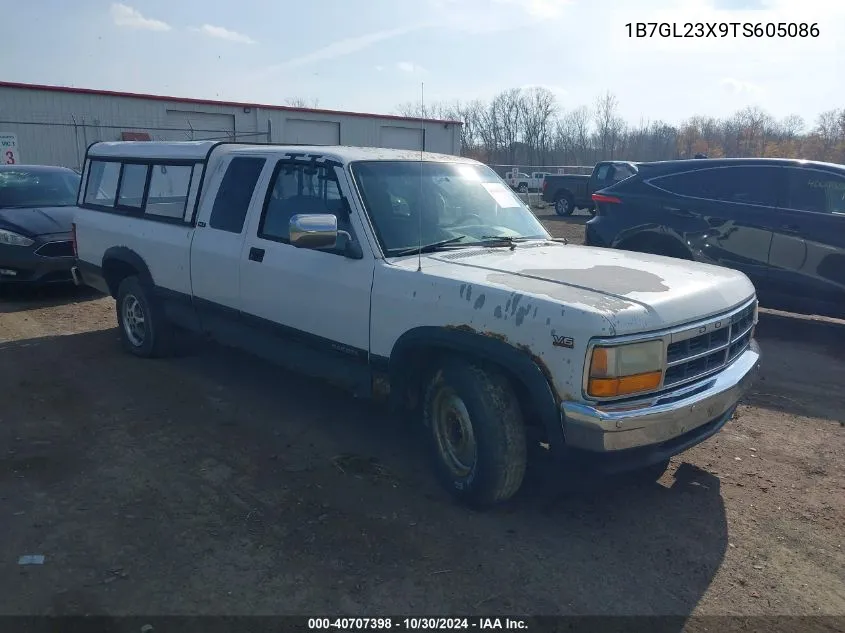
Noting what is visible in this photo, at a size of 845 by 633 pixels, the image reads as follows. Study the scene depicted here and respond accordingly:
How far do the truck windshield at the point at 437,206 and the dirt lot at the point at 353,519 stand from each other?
4.74ft

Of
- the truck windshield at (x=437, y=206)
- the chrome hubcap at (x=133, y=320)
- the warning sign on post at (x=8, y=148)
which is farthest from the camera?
the warning sign on post at (x=8, y=148)

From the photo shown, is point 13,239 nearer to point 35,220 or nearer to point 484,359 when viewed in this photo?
point 35,220

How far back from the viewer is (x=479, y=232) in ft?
15.5

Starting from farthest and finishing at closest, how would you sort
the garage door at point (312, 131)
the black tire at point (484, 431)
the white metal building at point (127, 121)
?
the garage door at point (312, 131) → the white metal building at point (127, 121) → the black tire at point (484, 431)

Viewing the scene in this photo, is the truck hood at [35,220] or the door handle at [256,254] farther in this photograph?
the truck hood at [35,220]

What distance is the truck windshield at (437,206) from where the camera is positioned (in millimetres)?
4414

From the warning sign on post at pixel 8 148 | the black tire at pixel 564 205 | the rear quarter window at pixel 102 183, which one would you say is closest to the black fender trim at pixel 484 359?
the rear quarter window at pixel 102 183

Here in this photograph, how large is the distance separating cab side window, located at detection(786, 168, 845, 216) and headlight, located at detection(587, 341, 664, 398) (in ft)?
16.5

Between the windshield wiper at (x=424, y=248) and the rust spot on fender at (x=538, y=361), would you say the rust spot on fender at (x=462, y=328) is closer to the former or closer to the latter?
the rust spot on fender at (x=538, y=361)

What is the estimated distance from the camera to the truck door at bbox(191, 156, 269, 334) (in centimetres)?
523

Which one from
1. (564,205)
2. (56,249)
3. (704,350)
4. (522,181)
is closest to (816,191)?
(704,350)

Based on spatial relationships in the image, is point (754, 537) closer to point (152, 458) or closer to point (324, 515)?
point (324, 515)

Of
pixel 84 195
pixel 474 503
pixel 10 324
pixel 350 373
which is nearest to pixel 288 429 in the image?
pixel 350 373

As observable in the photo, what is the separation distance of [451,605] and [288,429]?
231 centimetres
